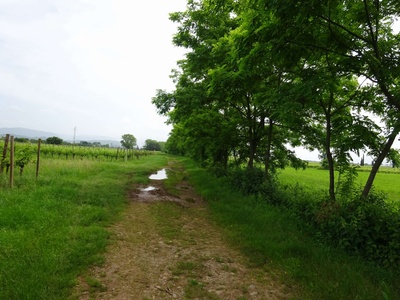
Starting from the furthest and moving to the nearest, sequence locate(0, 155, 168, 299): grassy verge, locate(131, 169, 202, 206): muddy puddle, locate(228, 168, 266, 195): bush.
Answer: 1. locate(228, 168, 266, 195): bush
2. locate(131, 169, 202, 206): muddy puddle
3. locate(0, 155, 168, 299): grassy verge

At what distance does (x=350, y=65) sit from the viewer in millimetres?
Answer: 5492

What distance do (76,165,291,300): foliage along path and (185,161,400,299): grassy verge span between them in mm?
346

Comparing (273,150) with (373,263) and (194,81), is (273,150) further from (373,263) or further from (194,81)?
(373,263)

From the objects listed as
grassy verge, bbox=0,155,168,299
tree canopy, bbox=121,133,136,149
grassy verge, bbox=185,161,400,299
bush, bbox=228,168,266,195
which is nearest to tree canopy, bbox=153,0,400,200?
grassy verge, bbox=185,161,400,299

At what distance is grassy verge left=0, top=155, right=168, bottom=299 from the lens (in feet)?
12.8

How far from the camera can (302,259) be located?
5.16 meters

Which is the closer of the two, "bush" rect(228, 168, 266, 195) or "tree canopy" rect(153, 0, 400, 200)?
"tree canopy" rect(153, 0, 400, 200)

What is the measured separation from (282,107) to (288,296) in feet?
12.2

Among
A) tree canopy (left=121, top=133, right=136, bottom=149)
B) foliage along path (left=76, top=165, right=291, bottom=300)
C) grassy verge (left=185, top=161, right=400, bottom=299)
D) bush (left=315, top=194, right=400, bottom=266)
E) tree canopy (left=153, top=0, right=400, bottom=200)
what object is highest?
tree canopy (left=121, top=133, right=136, bottom=149)

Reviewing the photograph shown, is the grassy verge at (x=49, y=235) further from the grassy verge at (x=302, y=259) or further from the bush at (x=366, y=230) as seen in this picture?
the bush at (x=366, y=230)

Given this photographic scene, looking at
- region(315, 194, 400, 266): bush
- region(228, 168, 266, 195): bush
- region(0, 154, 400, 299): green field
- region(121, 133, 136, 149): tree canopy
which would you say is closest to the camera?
region(0, 154, 400, 299): green field

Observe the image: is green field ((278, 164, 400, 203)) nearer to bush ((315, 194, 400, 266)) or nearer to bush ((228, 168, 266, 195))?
bush ((315, 194, 400, 266))

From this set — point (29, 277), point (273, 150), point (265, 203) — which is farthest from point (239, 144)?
point (29, 277)


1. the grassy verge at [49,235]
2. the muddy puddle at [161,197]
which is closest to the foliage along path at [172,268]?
the grassy verge at [49,235]
